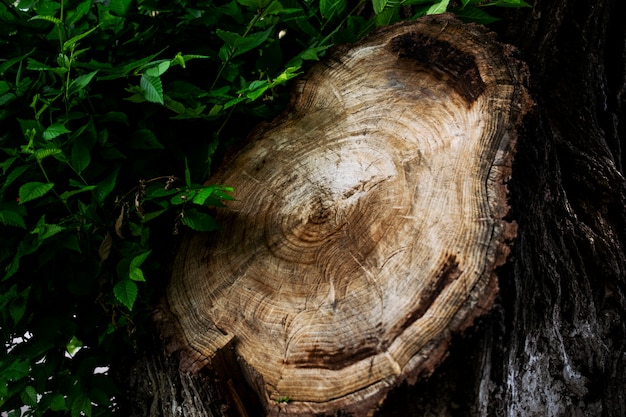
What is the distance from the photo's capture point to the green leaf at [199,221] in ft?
5.28

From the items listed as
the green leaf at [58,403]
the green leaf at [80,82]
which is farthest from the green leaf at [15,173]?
the green leaf at [58,403]

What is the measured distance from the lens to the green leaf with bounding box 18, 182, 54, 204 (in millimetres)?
1550

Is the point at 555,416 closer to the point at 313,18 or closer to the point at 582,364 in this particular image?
the point at 582,364

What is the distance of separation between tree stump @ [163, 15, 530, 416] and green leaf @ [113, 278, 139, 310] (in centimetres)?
14

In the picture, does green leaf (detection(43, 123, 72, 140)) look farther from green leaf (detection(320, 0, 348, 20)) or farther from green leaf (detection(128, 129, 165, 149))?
green leaf (detection(320, 0, 348, 20))

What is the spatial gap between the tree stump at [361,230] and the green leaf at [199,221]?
0.09 meters

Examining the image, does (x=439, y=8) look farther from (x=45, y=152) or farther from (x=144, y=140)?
(x=45, y=152)

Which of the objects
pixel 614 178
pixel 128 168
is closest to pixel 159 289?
pixel 128 168

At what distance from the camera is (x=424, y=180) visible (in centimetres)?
157

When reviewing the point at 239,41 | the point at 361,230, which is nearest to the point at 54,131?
the point at 239,41

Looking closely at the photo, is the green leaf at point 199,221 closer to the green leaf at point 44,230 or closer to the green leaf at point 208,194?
the green leaf at point 208,194

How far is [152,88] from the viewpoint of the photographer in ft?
5.24

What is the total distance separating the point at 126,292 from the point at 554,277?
1152 millimetres

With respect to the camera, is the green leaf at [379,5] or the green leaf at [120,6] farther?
the green leaf at [379,5]
